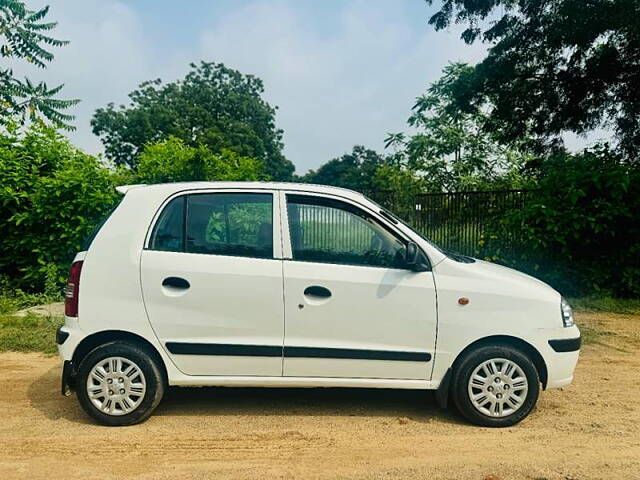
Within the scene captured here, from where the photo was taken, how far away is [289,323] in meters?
4.26

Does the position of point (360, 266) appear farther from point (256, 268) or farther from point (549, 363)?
point (549, 363)

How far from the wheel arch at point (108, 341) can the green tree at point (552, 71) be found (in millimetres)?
10644

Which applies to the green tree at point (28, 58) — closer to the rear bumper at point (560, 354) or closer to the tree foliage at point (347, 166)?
the rear bumper at point (560, 354)

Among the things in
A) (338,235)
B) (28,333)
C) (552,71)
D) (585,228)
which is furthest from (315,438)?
(552,71)

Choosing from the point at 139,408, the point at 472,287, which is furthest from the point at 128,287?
the point at 472,287

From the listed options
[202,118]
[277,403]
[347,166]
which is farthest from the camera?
[347,166]

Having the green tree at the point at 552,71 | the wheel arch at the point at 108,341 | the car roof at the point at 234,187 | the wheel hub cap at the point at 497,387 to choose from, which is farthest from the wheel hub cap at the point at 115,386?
the green tree at the point at 552,71

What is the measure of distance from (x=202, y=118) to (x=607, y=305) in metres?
44.2

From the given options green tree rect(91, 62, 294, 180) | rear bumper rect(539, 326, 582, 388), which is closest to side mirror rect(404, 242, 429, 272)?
rear bumper rect(539, 326, 582, 388)

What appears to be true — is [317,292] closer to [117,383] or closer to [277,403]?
[277,403]

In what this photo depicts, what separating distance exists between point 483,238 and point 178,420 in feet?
27.3

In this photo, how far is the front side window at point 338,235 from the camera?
14.4 feet

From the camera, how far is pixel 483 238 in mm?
11305

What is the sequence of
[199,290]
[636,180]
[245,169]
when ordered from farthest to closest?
1. [245,169]
2. [636,180]
3. [199,290]
